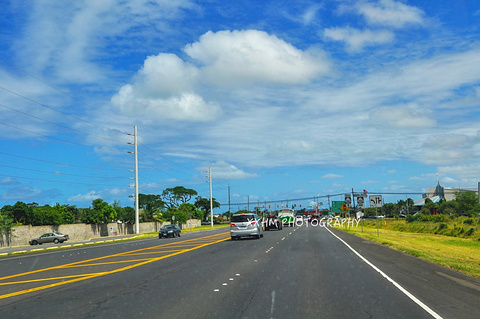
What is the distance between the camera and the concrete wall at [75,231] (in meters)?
52.2

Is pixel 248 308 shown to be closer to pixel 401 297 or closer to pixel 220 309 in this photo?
pixel 220 309

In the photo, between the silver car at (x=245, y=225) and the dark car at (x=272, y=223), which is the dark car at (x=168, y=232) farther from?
the silver car at (x=245, y=225)

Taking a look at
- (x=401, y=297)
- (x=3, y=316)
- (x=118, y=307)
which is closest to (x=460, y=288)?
(x=401, y=297)

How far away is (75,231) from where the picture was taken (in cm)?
6394

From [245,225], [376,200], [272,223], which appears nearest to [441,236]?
[376,200]

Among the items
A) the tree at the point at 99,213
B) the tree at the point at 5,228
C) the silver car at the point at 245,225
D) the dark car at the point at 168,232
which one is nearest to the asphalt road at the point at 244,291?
the silver car at the point at 245,225

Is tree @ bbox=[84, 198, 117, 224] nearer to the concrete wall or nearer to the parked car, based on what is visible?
the concrete wall

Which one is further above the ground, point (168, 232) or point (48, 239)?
point (168, 232)

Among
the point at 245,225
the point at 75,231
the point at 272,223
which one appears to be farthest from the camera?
the point at 75,231

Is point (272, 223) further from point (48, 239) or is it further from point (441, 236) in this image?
point (48, 239)


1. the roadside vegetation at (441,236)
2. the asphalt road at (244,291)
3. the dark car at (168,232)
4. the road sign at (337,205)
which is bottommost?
the roadside vegetation at (441,236)

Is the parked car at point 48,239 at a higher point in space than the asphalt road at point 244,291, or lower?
lower

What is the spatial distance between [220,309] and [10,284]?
7.88 meters

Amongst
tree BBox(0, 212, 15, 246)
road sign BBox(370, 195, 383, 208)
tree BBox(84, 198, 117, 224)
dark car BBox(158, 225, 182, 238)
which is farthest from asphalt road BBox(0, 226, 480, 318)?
tree BBox(84, 198, 117, 224)
